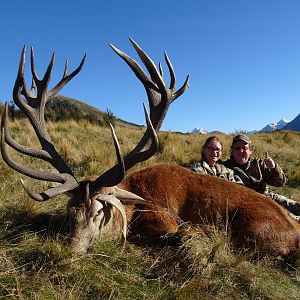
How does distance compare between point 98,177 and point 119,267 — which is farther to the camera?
point 98,177

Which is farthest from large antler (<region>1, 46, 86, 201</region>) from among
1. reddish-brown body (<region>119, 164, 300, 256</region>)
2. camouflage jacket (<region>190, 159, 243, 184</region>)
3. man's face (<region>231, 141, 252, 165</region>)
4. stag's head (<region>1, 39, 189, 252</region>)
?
man's face (<region>231, 141, 252, 165</region>)

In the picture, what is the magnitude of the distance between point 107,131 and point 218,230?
969 centimetres

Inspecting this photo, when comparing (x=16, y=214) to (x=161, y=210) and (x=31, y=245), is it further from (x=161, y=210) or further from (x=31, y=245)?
(x=161, y=210)

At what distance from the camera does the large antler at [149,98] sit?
15.4 ft

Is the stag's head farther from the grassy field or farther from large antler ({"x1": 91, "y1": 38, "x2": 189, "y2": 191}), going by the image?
the grassy field

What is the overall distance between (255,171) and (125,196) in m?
3.41

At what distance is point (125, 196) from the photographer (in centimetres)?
504

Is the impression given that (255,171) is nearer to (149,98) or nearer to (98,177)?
(149,98)

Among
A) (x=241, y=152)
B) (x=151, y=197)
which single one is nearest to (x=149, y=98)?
(x=151, y=197)

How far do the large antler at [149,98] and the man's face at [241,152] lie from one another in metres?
2.68

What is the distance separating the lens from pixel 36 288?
143 inches

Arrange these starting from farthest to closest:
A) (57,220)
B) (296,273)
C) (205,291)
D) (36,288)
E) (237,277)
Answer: (57,220)
(296,273)
(237,277)
(205,291)
(36,288)

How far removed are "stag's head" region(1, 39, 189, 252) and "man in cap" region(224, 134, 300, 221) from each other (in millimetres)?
2756

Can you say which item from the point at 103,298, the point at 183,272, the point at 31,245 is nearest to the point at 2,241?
the point at 31,245
